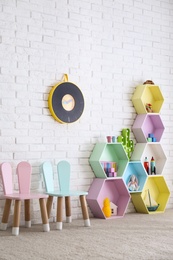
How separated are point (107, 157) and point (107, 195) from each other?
41cm

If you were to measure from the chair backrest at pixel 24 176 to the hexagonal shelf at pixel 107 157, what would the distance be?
2.72ft

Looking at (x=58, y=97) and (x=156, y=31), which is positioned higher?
(x=156, y=31)

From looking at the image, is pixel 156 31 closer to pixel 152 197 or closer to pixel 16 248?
pixel 152 197

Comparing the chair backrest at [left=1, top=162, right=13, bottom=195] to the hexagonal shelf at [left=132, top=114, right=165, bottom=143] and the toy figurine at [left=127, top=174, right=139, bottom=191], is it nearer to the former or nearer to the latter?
the toy figurine at [left=127, top=174, right=139, bottom=191]

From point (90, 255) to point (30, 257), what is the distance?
0.41 m

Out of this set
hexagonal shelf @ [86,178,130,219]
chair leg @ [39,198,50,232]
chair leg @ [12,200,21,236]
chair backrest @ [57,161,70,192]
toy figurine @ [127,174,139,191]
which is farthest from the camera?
toy figurine @ [127,174,139,191]

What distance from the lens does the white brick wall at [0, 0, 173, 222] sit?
499 centimetres

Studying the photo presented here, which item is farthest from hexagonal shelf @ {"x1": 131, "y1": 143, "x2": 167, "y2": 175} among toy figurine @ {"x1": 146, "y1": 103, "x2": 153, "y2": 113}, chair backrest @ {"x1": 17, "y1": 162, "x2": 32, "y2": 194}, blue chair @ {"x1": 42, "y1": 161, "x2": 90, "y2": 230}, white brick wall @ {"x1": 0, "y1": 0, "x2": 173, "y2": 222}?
chair backrest @ {"x1": 17, "y1": 162, "x2": 32, "y2": 194}

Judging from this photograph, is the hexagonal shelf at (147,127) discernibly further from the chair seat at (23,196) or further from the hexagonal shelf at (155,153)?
the chair seat at (23,196)

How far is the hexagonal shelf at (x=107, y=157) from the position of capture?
5.41 m

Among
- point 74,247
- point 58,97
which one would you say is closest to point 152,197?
point 58,97

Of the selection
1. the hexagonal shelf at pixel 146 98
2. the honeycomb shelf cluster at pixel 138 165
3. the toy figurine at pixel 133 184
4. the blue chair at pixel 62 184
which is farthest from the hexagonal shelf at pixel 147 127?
the blue chair at pixel 62 184

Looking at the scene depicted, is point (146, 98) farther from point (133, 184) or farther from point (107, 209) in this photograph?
point (107, 209)

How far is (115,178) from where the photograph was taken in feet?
17.9
